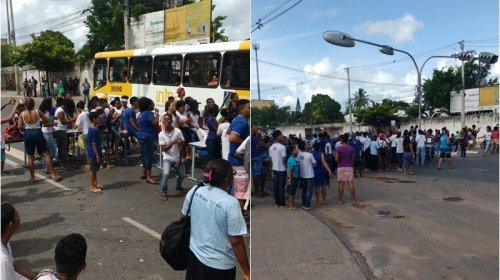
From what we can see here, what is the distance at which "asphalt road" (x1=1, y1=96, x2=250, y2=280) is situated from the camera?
2545 mm

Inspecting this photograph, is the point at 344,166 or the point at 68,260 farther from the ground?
the point at 344,166

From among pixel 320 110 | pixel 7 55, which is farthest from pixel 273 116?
pixel 7 55

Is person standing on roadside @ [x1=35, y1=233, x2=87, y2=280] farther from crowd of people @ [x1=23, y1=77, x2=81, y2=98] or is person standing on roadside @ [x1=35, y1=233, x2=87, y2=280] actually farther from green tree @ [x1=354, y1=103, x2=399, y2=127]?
green tree @ [x1=354, y1=103, x2=399, y2=127]

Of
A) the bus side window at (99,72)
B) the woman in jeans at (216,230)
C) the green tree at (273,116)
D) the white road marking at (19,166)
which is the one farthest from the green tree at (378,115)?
the bus side window at (99,72)

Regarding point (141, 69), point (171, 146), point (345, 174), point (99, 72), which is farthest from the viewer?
point (141, 69)

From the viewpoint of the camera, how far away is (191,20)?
2877mm

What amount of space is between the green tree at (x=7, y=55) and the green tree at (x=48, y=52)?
1.2 inches

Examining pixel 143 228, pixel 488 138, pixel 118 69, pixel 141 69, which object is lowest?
pixel 143 228

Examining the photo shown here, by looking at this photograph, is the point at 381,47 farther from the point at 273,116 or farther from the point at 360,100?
the point at 273,116

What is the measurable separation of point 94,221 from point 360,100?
208 centimetres

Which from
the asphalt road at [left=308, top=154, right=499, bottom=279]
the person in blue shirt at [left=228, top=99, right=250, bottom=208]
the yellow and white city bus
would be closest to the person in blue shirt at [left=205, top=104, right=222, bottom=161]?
the yellow and white city bus

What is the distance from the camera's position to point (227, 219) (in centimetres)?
170

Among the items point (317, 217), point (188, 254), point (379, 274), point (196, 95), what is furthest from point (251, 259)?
point (196, 95)

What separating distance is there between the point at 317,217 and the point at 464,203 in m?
0.62
